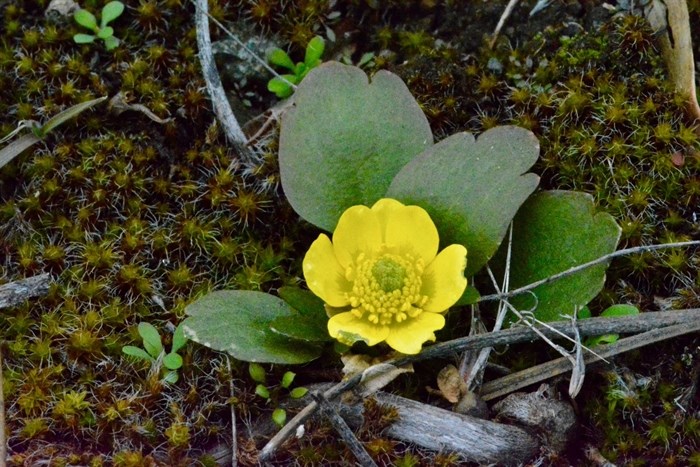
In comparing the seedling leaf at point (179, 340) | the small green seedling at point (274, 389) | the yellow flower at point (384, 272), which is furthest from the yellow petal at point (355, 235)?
the seedling leaf at point (179, 340)

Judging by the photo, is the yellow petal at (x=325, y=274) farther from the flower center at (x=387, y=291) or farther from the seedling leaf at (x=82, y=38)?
the seedling leaf at (x=82, y=38)

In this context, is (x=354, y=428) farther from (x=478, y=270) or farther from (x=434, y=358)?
(x=478, y=270)

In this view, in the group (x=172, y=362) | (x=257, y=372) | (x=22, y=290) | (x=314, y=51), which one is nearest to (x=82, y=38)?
(x=314, y=51)

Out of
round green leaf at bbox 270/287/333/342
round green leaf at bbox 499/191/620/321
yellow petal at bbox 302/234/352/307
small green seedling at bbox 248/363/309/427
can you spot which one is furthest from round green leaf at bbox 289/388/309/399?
round green leaf at bbox 499/191/620/321

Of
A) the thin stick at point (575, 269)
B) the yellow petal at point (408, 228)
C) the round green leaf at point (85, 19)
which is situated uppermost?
the round green leaf at point (85, 19)

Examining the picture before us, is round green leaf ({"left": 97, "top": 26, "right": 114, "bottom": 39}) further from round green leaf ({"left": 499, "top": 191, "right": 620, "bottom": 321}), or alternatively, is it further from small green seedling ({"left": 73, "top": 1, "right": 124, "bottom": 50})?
round green leaf ({"left": 499, "top": 191, "right": 620, "bottom": 321})

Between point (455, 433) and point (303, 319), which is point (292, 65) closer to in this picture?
point (303, 319)

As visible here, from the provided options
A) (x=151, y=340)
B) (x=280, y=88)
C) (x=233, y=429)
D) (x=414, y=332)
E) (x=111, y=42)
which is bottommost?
(x=233, y=429)
